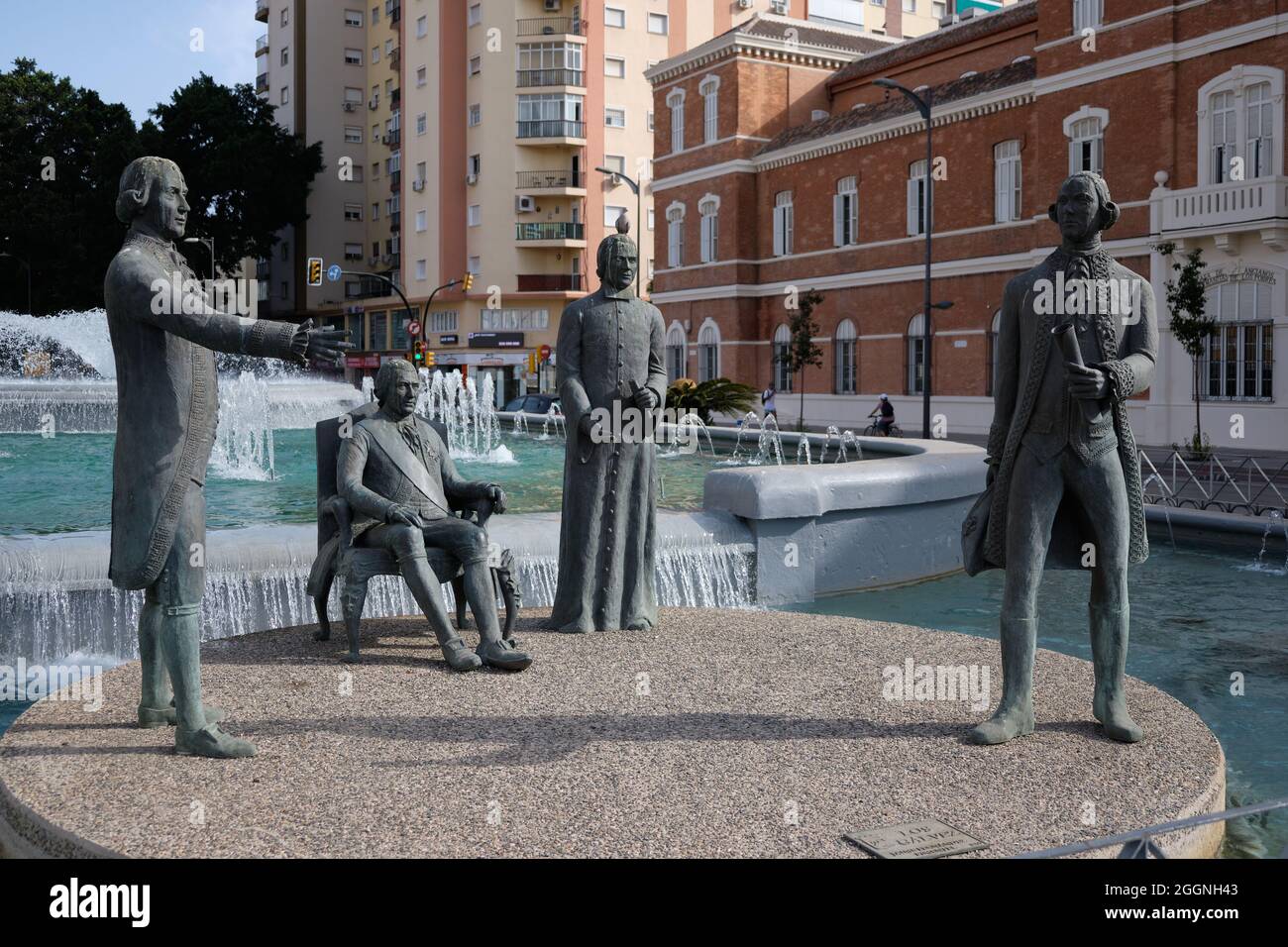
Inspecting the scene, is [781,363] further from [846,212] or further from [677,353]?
[677,353]

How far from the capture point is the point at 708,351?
4450cm

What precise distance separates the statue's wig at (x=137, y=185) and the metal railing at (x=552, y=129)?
52.9 m

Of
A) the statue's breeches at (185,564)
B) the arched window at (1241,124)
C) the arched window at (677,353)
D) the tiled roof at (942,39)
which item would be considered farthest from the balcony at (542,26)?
the statue's breeches at (185,564)

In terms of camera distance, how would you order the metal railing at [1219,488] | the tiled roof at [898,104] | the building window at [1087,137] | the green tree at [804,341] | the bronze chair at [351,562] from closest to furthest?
the bronze chair at [351,562] < the metal railing at [1219,488] < the building window at [1087,137] < the tiled roof at [898,104] < the green tree at [804,341]

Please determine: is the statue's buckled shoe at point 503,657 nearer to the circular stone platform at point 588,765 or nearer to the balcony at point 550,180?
the circular stone platform at point 588,765

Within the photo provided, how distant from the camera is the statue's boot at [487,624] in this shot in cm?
636

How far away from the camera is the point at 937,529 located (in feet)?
35.9

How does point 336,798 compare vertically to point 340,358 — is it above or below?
below

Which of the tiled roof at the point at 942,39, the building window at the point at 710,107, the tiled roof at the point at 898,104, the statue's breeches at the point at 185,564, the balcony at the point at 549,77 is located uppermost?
the balcony at the point at 549,77

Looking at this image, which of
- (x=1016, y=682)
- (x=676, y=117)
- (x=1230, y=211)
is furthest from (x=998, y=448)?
(x=676, y=117)

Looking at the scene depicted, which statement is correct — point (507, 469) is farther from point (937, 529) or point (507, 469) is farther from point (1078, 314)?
point (1078, 314)

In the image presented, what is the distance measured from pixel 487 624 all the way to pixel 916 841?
3066 millimetres

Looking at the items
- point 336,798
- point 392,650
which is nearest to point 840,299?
point 392,650
